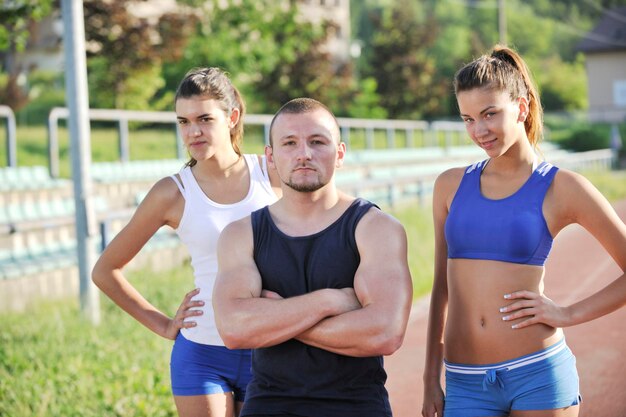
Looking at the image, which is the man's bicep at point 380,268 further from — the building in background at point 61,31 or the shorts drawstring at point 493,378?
the building in background at point 61,31

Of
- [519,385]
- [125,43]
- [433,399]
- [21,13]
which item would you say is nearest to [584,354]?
[433,399]

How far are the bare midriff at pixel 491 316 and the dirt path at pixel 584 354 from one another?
3.16m

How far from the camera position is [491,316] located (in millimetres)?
3553

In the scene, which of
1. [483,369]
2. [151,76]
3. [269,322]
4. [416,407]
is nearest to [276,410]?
[269,322]

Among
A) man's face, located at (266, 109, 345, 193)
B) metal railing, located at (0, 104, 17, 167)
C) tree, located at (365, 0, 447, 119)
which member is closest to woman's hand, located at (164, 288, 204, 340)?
man's face, located at (266, 109, 345, 193)

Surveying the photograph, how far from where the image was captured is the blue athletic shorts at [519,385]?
3.48 meters

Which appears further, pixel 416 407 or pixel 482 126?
pixel 416 407

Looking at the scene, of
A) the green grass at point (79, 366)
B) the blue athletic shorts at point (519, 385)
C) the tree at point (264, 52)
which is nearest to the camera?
the blue athletic shorts at point (519, 385)

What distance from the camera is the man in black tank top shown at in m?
3.11

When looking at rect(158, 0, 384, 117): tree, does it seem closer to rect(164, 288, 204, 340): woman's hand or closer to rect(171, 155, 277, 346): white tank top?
rect(171, 155, 277, 346): white tank top

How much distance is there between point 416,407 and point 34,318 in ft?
11.5

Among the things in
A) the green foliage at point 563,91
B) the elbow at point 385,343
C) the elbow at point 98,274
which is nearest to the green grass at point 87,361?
the elbow at point 98,274

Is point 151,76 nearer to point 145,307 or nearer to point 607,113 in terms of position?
point 145,307

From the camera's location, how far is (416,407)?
6.81m
